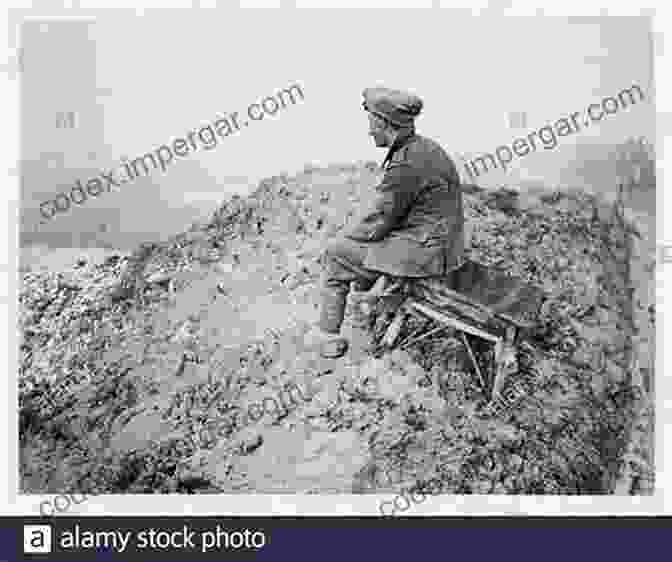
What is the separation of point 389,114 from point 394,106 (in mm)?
64

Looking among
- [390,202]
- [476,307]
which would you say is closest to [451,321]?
[476,307]

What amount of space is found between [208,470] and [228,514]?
0.38 metres

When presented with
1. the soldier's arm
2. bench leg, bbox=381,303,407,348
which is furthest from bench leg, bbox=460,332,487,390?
the soldier's arm

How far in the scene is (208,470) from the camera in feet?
19.7

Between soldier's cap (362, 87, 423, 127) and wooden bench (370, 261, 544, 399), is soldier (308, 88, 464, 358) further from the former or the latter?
wooden bench (370, 261, 544, 399)

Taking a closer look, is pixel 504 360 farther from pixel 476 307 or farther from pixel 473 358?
pixel 476 307

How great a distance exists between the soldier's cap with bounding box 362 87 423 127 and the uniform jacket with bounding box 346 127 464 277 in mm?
118

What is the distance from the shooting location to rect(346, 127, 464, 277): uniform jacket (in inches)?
233

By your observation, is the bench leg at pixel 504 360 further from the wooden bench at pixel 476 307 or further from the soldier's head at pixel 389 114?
the soldier's head at pixel 389 114

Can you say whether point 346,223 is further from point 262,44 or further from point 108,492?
point 108,492

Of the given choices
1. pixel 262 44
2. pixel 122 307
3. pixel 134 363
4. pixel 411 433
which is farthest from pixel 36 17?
pixel 411 433

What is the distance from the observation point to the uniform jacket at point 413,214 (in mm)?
5906

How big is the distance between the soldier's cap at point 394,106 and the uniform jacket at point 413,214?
0.39 ft

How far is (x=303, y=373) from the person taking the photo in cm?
616
